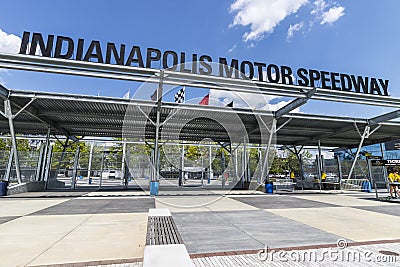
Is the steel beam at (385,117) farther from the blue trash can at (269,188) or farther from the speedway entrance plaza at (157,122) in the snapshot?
the blue trash can at (269,188)

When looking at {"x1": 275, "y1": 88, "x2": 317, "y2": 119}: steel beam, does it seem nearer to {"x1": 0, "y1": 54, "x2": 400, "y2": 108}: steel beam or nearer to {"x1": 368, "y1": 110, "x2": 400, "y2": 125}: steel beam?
{"x1": 0, "y1": 54, "x2": 400, "y2": 108}: steel beam

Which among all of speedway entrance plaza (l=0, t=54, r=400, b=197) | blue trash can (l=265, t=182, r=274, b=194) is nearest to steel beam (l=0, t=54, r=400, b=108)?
speedway entrance plaza (l=0, t=54, r=400, b=197)

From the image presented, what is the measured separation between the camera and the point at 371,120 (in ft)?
54.6

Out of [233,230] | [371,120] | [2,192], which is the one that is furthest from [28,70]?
[371,120]

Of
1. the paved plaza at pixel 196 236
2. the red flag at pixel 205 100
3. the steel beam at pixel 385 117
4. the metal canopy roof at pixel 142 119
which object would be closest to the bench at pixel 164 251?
the paved plaza at pixel 196 236

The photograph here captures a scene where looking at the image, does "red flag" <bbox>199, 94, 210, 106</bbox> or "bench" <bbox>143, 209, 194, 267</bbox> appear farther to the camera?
"red flag" <bbox>199, 94, 210, 106</bbox>

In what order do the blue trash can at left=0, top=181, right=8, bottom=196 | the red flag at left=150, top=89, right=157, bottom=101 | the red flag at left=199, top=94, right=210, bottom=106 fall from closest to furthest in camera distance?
1. the blue trash can at left=0, top=181, right=8, bottom=196
2. the red flag at left=150, top=89, right=157, bottom=101
3. the red flag at left=199, top=94, right=210, bottom=106

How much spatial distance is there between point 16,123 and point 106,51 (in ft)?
39.4

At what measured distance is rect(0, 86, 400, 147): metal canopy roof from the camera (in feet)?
41.9

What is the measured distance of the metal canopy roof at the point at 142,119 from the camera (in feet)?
41.9

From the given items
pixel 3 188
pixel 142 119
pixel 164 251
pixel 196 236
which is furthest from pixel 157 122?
pixel 164 251

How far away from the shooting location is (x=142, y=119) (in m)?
16.2

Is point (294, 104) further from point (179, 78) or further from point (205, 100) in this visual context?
point (179, 78)

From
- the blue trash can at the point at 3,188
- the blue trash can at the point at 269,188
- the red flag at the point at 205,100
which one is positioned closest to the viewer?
the blue trash can at the point at 3,188
